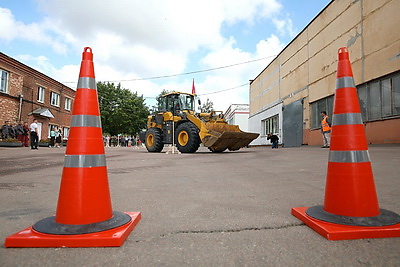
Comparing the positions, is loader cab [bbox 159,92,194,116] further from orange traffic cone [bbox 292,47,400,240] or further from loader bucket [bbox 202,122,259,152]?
orange traffic cone [bbox 292,47,400,240]

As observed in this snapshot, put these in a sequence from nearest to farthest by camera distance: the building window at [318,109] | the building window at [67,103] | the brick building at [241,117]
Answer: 1. the building window at [318,109]
2. the building window at [67,103]
3. the brick building at [241,117]

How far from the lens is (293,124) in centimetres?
1872

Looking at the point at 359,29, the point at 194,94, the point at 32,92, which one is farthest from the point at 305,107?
the point at 32,92

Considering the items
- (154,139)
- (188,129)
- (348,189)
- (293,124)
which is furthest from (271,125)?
(348,189)

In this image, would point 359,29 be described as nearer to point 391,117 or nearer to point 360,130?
point 391,117

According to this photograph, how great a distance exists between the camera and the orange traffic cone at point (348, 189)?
1664mm

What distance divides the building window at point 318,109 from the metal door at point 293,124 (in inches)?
51.4

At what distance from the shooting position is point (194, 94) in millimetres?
12758

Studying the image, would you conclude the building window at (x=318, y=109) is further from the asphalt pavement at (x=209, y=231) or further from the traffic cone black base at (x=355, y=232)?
the traffic cone black base at (x=355, y=232)

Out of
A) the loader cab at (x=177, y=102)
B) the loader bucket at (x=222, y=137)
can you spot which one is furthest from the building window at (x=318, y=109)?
the loader cab at (x=177, y=102)

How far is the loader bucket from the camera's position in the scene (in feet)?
33.2

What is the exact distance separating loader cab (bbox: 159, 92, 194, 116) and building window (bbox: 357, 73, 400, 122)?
764 cm

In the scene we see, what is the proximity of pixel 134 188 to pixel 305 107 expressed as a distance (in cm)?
1585

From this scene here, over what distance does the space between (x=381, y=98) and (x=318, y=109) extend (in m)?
4.99
